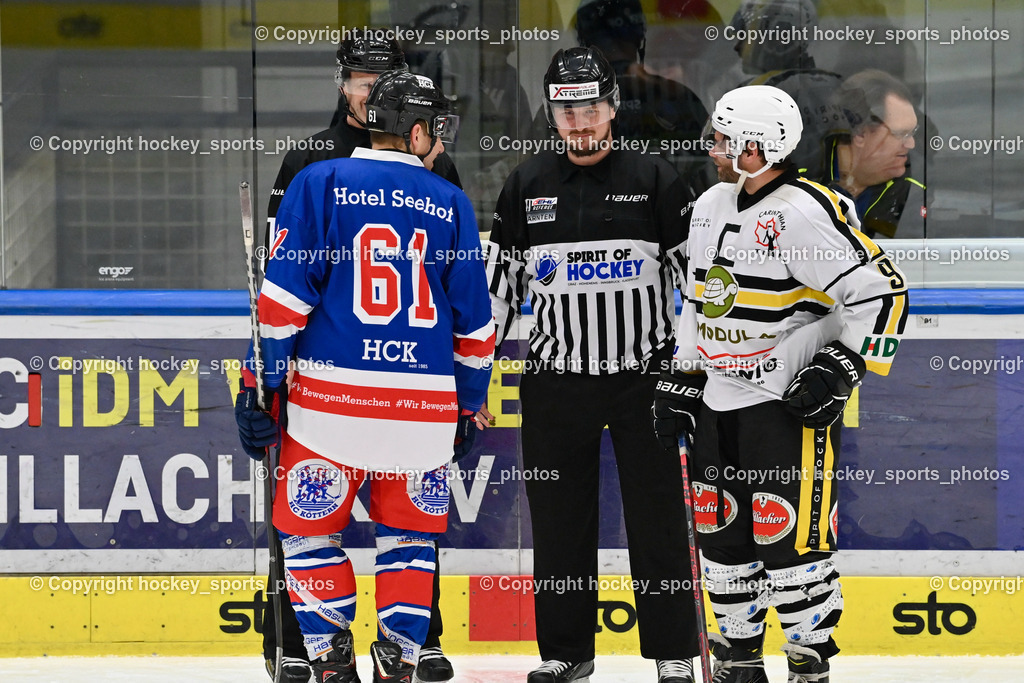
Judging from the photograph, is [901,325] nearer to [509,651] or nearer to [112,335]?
Answer: [509,651]

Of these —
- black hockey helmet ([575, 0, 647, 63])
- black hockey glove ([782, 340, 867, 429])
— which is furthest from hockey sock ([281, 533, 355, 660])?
black hockey helmet ([575, 0, 647, 63])

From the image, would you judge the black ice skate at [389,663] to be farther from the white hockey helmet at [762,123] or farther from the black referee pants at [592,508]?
the white hockey helmet at [762,123]

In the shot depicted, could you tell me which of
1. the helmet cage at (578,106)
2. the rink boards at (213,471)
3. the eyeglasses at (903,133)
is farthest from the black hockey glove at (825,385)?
the eyeglasses at (903,133)

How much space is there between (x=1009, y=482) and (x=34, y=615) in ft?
11.1

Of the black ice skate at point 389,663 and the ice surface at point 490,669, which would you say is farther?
the ice surface at point 490,669

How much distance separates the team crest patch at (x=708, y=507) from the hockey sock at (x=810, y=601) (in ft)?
0.62

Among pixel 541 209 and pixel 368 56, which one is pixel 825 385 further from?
pixel 368 56

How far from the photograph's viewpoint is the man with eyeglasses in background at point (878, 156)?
447 cm

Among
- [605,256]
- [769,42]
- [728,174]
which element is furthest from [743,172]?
[769,42]

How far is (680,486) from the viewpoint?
12.2 feet

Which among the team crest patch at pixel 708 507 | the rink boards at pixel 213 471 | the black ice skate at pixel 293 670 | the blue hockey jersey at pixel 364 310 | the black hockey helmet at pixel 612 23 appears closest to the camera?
the blue hockey jersey at pixel 364 310

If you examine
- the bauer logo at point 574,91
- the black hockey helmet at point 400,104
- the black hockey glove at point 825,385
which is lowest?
the black hockey glove at point 825,385

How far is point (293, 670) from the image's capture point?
362cm

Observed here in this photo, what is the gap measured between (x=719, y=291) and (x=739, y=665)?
105cm
